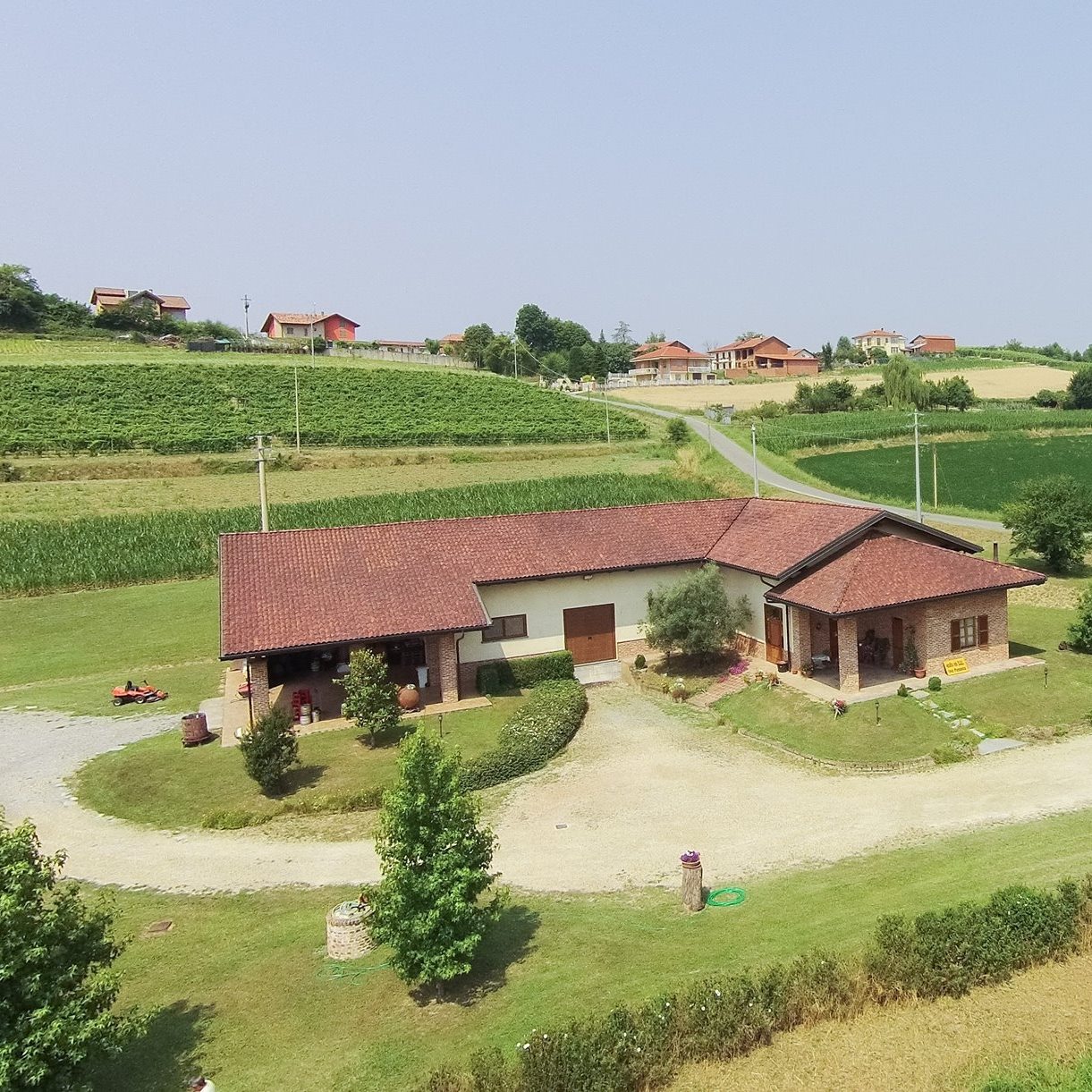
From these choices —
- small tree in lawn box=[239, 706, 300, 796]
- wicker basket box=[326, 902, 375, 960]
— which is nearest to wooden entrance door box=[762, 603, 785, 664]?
small tree in lawn box=[239, 706, 300, 796]

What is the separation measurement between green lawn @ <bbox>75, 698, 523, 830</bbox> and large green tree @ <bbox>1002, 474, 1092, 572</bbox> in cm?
2470

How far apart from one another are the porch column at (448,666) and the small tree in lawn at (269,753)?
20.9 ft

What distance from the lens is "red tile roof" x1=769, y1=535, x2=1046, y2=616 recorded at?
25.4m

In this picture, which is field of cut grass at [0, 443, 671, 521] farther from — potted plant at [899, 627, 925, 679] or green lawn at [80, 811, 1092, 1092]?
green lawn at [80, 811, 1092, 1092]

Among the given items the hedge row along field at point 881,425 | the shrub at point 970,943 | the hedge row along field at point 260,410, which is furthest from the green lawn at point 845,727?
the hedge row along field at point 260,410

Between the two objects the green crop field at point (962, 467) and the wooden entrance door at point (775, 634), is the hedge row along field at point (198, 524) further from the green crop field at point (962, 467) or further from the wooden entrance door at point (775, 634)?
the wooden entrance door at point (775, 634)

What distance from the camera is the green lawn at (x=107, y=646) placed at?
3009 cm

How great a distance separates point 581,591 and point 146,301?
131 m

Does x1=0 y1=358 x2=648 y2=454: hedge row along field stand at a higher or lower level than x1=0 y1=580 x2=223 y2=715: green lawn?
higher

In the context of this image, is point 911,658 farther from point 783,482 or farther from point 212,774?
point 783,482

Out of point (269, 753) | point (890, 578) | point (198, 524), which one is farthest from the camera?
point (198, 524)

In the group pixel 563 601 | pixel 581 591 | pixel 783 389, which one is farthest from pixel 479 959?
pixel 783 389

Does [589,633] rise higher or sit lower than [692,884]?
higher

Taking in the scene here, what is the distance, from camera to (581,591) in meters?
31.0
